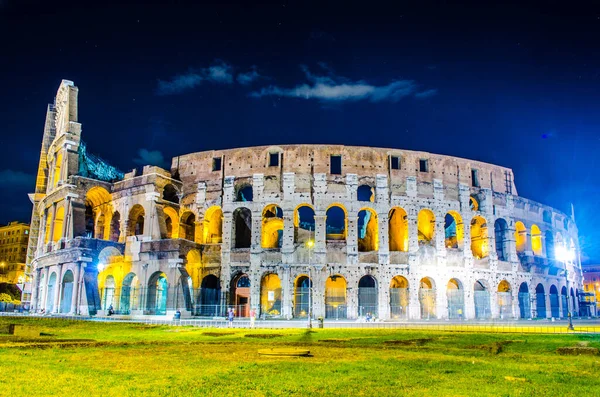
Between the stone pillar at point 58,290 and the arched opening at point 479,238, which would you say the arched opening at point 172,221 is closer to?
the stone pillar at point 58,290

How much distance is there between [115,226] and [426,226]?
27800 mm

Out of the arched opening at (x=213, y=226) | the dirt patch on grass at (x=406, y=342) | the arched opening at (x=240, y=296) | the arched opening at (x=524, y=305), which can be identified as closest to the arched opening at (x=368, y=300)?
the arched opening at (x=240, y=296)

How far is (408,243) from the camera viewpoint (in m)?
40.3

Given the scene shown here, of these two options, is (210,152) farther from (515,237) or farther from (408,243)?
(515,237)

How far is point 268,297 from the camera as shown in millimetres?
38938

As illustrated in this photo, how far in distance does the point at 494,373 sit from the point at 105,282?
4122cm

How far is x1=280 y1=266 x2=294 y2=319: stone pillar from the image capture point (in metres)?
37.9

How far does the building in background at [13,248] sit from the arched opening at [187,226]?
59670 millimetres

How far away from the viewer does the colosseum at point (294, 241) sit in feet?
128

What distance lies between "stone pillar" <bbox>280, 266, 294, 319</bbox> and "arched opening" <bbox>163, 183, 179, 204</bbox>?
38.5ft

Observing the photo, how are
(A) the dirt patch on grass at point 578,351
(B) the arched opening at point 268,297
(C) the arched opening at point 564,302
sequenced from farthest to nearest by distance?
1. (C) the arched opening at point 564,302
2. (B) the arched opening at point 268,297
3. (A) the dirt patch on grass at point 578,351

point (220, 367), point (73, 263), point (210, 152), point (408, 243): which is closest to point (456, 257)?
point (408, 243)

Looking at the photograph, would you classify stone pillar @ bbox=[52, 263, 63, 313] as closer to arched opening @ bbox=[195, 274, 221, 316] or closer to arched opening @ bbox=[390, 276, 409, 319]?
arched opening @ bbox=[195, 274, 221, 316]

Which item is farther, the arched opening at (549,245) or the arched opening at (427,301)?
the arched opening at (549,245)
